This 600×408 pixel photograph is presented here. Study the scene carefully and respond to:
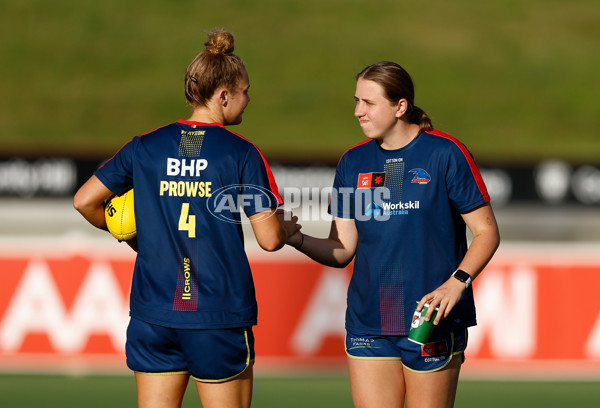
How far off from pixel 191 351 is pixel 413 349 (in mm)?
988

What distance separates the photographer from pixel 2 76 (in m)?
27.9

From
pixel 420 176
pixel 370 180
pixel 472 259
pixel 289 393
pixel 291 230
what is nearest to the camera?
pixel 472 259

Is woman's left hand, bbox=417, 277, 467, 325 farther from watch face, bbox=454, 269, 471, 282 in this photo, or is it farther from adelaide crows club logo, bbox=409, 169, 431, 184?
adelaide crows club logo, bbox=409, 169, 431, 184

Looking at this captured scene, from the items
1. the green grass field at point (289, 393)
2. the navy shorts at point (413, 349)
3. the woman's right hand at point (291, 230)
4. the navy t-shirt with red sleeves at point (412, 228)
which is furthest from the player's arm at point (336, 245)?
the green grass field at point (289, 393)

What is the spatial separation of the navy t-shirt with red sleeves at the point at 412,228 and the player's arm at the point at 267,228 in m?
0.53

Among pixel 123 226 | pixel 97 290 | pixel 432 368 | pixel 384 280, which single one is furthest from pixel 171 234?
pixel 97 290

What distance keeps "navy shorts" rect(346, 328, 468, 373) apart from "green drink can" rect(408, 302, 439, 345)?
0.44 feet

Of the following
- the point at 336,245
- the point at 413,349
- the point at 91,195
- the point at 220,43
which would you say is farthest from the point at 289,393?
the point at 220,43

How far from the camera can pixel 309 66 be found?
28.8 meters

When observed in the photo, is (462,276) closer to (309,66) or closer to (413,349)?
(413,349)

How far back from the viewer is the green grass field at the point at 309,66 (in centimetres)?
2566

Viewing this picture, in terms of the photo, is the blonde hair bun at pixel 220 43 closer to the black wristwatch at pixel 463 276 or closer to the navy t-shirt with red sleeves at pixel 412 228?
the navy t-shirt with red sleeves at pixel 412 228

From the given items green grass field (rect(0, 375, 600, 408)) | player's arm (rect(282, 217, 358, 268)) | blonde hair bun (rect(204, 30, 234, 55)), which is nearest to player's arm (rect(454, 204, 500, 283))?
player's arm (rect(282, 217, 358, 268))

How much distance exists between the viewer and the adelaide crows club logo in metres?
3.99
